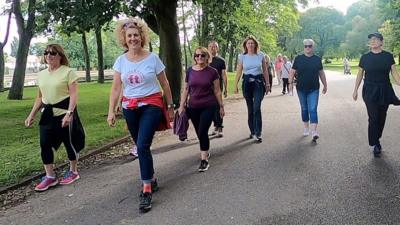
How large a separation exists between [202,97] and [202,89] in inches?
4.5

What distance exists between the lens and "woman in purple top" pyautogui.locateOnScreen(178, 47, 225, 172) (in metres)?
6.82

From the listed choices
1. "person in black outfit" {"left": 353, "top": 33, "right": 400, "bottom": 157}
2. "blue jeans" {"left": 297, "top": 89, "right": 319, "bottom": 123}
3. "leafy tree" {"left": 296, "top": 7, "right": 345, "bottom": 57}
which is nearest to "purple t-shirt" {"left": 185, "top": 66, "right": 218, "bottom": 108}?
"person in black outfit" {"left": 353, "top": 33, "right": 400, "bottom": 157}

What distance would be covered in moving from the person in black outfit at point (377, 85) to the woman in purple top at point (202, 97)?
233cm

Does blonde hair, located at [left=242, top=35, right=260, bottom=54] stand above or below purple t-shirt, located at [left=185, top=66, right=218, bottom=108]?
above

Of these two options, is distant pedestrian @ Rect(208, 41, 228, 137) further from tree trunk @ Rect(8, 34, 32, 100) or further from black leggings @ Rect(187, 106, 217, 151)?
tree trunk @ Rect(8, 34, 32, 100)

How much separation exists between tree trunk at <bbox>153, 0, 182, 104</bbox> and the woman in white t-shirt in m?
8.97

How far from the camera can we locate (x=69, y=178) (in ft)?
21.7

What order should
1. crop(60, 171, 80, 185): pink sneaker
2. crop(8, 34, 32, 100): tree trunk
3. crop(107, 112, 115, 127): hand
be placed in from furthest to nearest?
crop(8, 34, 32, 100): tree trunk, crop(60, 171, 80, 185): pink sneaker, crop(107, 112, 115, 127): hand

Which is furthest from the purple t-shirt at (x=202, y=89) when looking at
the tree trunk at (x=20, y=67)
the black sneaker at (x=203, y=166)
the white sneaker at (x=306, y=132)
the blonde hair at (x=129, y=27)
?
the tree trunk at (x=20, y=67)

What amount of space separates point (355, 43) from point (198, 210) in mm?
80581

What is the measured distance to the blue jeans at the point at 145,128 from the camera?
17.4 feet

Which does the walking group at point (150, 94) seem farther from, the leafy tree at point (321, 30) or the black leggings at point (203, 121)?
the leafy tree at point (321, 30)

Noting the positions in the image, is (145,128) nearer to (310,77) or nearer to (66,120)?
(66,120)

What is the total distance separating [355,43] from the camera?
80.4 meters
